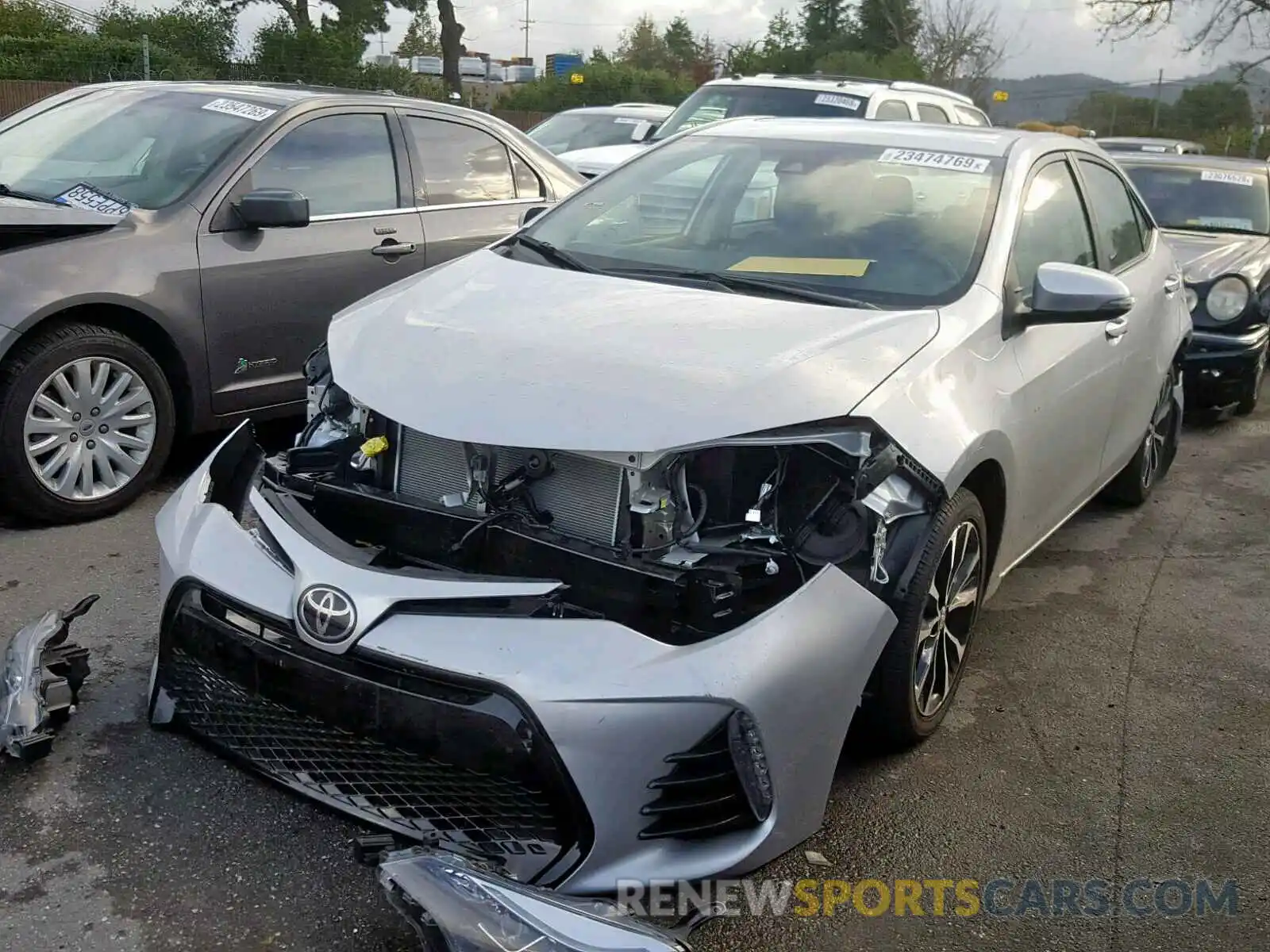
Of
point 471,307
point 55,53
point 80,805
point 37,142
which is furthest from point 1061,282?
point 55,53

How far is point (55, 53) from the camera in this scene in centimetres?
2114

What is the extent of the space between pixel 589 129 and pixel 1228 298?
6.64 meters

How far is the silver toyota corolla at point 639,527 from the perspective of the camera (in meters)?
2.44

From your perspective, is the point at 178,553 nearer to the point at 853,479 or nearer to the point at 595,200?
the point at 853,479

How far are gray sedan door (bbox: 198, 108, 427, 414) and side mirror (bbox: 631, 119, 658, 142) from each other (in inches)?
211

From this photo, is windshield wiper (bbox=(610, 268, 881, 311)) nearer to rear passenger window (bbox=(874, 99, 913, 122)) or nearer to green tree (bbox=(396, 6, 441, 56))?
rear passenger window (bbox=(874, 99, 913, 122))

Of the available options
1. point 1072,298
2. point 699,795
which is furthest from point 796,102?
point 699,795

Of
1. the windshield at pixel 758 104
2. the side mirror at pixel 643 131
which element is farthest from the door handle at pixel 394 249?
the side mirror at pixel 643 131

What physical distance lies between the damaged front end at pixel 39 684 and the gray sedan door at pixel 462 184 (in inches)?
115

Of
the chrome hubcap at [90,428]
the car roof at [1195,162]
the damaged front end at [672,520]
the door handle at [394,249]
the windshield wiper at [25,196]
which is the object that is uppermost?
the car roof at [1195,162]

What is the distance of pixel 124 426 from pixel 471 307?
1.98 metres

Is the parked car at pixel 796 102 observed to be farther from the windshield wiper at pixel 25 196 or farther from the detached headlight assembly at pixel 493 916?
the detached headlight assembly at pixel 493 916

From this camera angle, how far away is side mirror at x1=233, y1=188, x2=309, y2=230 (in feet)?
15.8

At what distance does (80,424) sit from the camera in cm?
454
